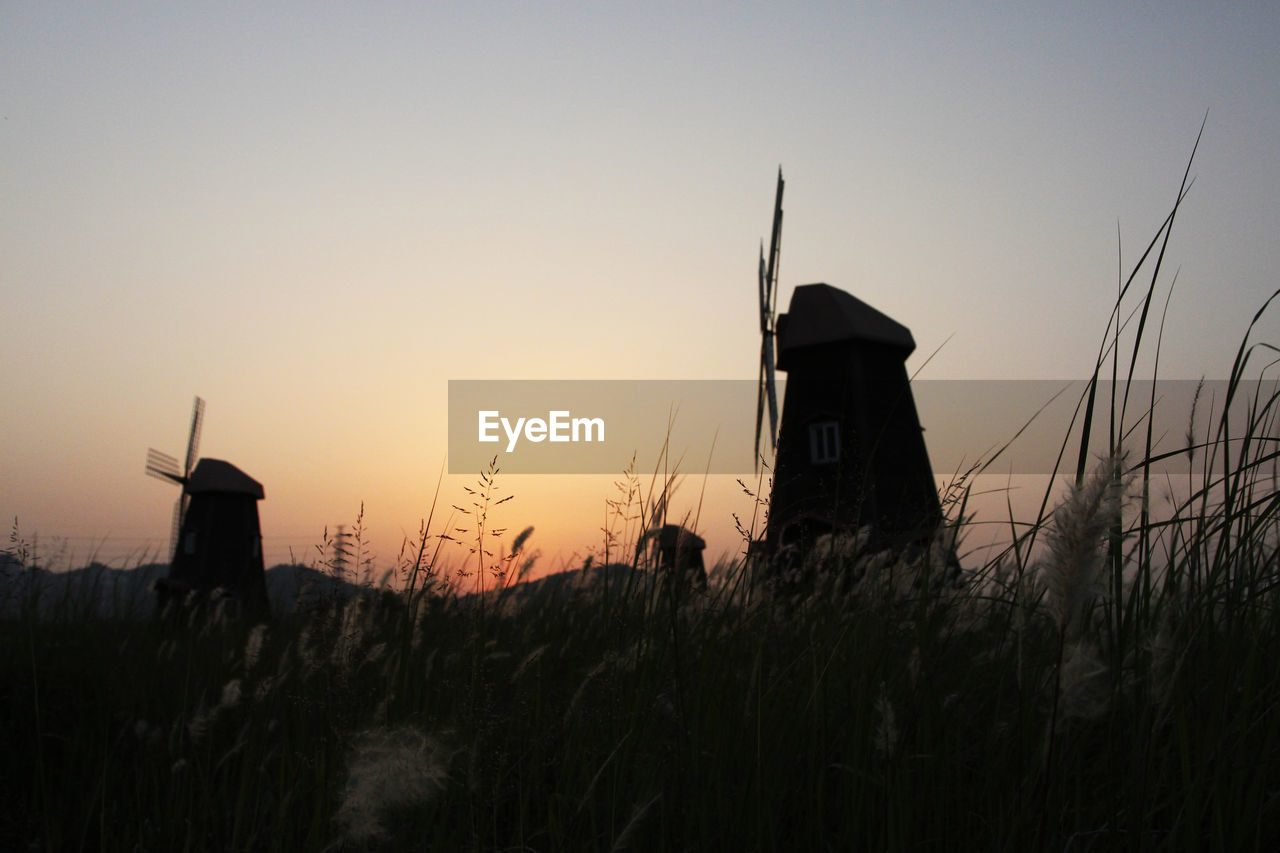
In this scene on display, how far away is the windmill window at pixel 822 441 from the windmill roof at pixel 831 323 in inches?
59.2

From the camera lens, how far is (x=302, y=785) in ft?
9.69

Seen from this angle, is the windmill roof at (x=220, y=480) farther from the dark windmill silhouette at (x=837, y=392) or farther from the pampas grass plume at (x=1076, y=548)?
the pampas grass plume at (x=1076, y=548)

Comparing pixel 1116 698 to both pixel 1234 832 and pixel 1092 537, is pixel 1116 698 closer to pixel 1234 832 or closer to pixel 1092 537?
pixel 1234 832

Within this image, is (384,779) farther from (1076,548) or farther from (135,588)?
(135,588)

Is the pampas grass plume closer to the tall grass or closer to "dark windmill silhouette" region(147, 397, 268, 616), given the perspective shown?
the tall grass

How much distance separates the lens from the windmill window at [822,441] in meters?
15.1

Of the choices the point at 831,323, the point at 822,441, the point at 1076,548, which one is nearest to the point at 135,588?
the point at 1076,548

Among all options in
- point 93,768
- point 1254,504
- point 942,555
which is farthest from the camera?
point 93,768

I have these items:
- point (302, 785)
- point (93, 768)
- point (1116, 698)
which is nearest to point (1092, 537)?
point (1116, 698)

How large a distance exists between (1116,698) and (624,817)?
1.08 meters

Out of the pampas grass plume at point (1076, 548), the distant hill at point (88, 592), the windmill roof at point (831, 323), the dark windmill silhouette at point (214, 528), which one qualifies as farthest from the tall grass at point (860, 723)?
the dark windmill silhouette at point (214, 528)

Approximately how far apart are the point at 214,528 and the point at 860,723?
1107 inches

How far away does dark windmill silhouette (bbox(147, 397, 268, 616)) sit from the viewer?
25.8 m

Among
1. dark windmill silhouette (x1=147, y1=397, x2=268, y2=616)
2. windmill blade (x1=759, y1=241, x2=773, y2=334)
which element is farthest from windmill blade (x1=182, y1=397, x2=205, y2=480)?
windmill blade (x1=759, y1=241, x2=773, y2=334)
